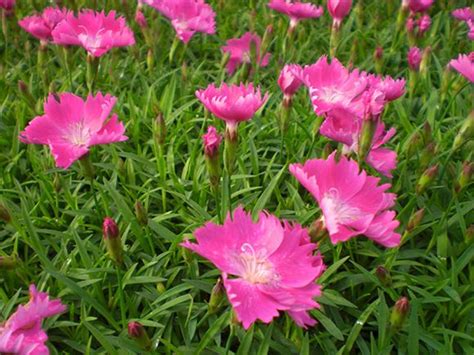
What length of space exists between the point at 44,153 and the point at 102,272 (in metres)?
0.69

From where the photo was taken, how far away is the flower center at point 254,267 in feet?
3.77

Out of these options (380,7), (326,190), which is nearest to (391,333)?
(326,190)

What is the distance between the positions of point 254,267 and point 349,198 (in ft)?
0.89

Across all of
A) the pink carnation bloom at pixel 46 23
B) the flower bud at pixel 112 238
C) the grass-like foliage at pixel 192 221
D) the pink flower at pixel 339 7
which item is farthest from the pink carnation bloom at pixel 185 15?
the flower bud at pixel 112 238

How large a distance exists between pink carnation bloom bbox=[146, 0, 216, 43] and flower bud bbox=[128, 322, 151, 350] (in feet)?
Result: 4.51

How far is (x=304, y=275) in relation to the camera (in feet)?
3.62

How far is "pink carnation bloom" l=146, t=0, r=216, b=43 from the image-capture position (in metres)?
2.27

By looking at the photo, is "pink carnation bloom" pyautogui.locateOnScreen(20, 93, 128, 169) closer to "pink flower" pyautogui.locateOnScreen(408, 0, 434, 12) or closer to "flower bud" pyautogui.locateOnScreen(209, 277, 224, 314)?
"flower bud" pyautogui.locateOnScreen(209, 277, 224, 314)

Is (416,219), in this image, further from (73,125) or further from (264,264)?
(73,125)

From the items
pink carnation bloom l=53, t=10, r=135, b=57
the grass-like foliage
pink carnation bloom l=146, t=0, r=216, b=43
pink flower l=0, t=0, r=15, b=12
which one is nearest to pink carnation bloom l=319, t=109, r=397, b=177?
the grass-like foliage

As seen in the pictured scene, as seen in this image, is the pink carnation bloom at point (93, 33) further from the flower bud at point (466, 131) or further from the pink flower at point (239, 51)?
the flower bud at point (466, 131)

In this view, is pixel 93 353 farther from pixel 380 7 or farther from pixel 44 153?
pixel 380 7

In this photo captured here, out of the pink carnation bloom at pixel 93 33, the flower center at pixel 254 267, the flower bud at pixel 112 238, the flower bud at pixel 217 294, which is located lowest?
the flower bud at pixel 217 294

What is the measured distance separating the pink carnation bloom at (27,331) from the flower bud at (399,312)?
0.76m
